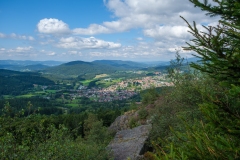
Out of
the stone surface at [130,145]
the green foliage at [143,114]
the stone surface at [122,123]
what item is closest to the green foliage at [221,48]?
the stone surface at [130,145]

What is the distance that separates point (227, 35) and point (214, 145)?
6.78 feet

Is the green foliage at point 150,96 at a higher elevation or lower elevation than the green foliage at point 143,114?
higher

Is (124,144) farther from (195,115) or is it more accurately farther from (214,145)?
(214,145)

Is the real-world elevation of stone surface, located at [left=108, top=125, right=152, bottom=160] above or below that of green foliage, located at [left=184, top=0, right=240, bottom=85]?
below

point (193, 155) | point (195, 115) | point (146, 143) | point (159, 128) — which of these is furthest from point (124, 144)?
point (193, 155)

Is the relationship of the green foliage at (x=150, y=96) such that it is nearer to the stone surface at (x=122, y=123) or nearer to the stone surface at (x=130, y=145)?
the stone surface at (x=122, y=123)

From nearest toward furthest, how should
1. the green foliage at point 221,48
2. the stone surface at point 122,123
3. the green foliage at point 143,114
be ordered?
the green foliage at point 221,48
the green foliage at point 143,114
the stone surface at point 122,123

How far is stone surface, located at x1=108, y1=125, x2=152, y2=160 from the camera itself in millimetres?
17500

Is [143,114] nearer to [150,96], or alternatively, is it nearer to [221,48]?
[150,96]

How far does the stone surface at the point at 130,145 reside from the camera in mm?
17500

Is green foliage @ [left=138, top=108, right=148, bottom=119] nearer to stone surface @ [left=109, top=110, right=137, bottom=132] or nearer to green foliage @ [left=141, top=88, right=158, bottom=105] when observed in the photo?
stone surface @ [left=109, top=110, right=137, bottom=132]

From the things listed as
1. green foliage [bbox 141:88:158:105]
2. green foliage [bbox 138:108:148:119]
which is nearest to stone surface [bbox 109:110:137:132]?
green foliage [bbox 138:108:148:119]

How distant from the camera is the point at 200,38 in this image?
10.9 feet

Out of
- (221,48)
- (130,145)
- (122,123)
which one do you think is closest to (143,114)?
(122,123)
